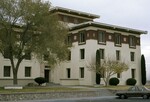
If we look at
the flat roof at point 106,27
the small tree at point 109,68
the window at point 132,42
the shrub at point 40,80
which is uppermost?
the flat roof at point 106,27

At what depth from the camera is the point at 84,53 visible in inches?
2030

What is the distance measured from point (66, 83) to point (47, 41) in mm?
15974

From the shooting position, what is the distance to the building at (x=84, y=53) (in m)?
50.1

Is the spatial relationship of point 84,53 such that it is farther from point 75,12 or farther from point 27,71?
point 27,71

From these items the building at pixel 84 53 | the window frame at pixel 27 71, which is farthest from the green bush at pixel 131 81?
the window frame at pixel 27 71

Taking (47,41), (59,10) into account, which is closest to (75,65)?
(59,10)

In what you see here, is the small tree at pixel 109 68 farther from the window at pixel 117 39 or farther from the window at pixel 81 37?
the window at pixel 117 39

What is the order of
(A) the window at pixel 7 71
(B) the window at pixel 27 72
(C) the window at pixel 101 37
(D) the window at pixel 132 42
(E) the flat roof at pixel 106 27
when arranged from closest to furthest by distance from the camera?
(A) the window at pixel 7 71, (E) the flat roof at pixel 106 27, (B) the window at pixel 27 72, (C) the window at pixel 101 37, (D) the window at pixel 132 42

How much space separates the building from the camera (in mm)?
50094

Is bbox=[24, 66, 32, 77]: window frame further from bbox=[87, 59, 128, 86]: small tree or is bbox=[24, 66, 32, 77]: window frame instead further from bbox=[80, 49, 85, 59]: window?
bbox=[87, 59, 128, 86]: small tree

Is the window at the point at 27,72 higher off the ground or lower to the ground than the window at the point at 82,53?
lower

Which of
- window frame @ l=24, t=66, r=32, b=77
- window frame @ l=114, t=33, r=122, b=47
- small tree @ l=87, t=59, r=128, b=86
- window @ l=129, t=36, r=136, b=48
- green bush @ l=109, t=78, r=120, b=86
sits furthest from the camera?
window @ l=129, t=36, r=136, b=48

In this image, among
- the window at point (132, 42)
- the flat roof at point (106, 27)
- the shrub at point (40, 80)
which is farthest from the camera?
the window at point (132, 42)

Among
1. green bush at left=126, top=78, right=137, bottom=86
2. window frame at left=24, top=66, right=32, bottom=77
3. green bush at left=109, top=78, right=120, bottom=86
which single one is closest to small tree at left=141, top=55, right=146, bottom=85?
green bush at left=126, top=78, right=137, bottom=86
